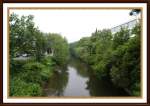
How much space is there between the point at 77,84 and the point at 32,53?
1.52ft

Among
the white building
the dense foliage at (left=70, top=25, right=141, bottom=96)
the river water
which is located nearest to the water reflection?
the river water

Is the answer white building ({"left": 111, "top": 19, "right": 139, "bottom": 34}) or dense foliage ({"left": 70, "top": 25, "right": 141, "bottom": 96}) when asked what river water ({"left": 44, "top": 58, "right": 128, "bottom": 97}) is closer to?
dense foliage ({"left": 70, "top": 25, "right": 141, "bottom": 96})

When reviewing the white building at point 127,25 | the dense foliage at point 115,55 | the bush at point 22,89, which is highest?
the white building at point 127,25

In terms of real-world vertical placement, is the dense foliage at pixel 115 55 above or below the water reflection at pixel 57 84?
above

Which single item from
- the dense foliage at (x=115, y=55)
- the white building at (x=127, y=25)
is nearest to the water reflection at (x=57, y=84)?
the dense foliage at (x=115, y=55)

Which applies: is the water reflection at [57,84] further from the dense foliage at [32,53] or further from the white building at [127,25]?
the white building at [127,25]

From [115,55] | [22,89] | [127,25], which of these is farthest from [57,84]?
[127,25]

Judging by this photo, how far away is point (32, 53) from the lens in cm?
294

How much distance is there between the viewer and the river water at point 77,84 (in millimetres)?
2830

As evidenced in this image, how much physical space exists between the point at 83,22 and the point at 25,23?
0.49m

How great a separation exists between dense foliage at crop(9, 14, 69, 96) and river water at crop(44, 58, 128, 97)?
69 millimetres

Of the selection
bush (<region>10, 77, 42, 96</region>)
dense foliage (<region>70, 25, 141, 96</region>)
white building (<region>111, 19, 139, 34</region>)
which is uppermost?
white building (<region>111, 19, 139, 34</region>)

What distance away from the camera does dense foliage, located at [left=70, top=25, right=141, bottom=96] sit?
2.79 m

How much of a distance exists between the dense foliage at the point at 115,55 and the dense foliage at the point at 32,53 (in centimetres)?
15
